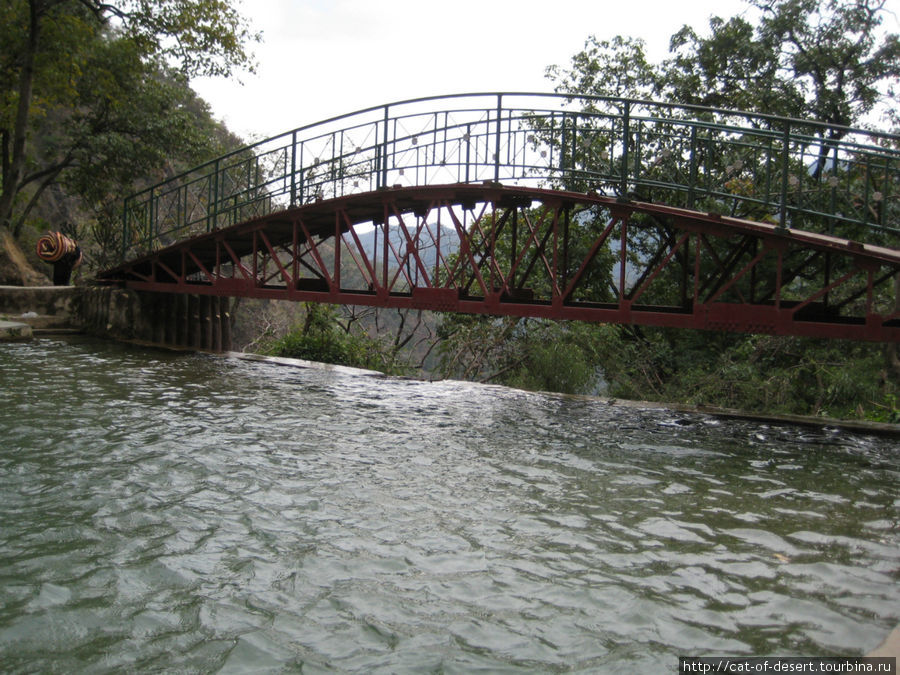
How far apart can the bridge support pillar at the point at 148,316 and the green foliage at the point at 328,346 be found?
210cm

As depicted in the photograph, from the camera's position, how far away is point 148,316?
19578mm

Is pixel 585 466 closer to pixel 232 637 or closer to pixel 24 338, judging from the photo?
pixel 232 637

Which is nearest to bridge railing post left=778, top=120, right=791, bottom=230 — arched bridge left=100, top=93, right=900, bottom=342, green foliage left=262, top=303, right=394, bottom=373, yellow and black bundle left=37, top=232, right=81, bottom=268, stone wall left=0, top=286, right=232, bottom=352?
arched bridge left=100, top=93, right=900, bottom=342

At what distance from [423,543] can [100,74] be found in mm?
26193

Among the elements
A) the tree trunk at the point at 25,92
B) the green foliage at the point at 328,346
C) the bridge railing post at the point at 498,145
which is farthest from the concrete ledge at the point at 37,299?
the bridge railing post at the point at 498,145

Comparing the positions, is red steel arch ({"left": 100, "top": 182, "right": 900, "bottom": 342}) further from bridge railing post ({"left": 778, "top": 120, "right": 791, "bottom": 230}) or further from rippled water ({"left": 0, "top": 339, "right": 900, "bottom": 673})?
rippled water ({"left": 0, "top": 339, "right": 900, "bottom": 673})

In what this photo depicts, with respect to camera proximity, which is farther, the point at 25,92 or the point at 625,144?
the point at 25,92

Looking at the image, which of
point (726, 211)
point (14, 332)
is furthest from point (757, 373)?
point (14, 332)

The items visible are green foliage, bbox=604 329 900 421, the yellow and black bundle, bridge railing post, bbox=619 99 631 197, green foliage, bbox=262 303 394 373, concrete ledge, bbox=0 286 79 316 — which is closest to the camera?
bridge railing post, bbox=619 99 631 197

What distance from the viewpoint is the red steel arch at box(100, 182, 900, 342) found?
33.7ft

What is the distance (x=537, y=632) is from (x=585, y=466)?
13.4ft

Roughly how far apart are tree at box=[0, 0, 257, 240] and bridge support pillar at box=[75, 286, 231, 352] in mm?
8545

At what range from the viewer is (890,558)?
17.9ft

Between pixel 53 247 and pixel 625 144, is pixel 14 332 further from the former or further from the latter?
pixel 625 144
